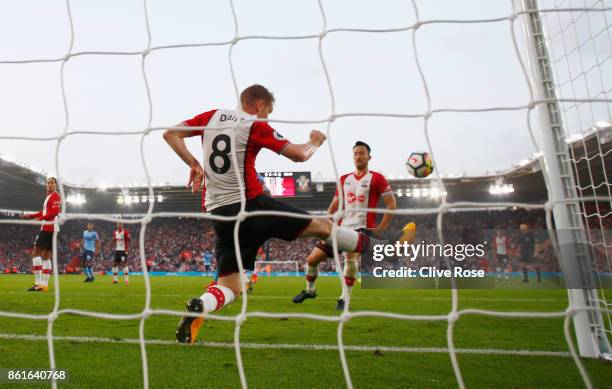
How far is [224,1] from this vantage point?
3051mm

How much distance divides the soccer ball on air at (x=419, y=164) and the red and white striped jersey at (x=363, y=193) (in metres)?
1.01

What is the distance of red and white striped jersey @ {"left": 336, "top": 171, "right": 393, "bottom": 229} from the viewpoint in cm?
562

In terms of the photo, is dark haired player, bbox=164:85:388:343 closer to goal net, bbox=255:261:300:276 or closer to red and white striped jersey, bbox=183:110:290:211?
red and white striped jersey, bbox=183:110:290:211

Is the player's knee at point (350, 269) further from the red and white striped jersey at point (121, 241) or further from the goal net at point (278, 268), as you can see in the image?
the goal net at point (278, 268)

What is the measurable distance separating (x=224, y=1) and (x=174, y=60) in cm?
57

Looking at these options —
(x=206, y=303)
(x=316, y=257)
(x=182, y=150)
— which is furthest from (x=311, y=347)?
(x=316, y=257)

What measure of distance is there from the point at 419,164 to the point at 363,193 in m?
1.48

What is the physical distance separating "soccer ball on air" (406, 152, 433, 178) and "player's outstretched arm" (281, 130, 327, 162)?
3.83 metres

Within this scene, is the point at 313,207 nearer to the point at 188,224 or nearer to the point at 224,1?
the point at 188,224

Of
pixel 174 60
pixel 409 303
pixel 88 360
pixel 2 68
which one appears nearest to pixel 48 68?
pixel 2 68

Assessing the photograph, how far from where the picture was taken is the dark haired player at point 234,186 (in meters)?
3.01

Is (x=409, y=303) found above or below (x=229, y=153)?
below

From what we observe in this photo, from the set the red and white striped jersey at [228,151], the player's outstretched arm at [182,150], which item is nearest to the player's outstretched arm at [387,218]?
the red and white striped jersey at [228,151]

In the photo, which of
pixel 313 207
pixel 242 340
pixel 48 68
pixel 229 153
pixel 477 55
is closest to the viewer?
pixel 477 55
